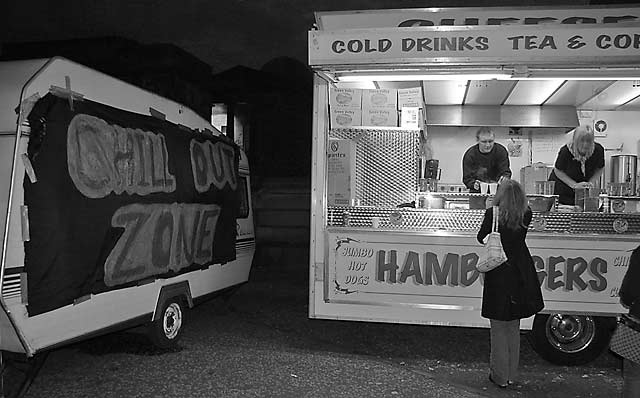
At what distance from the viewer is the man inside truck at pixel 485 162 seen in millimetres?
8669

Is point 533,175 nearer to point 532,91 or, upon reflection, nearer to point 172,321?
point 532,91

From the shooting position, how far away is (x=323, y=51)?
594 centimetres

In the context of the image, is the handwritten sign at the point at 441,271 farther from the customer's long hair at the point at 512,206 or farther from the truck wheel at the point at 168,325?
the truck wheel at the point at 168,325

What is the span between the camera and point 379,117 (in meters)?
7.17

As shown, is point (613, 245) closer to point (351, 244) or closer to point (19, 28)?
point (351, 244)

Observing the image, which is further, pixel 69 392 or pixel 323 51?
pixel 323 51

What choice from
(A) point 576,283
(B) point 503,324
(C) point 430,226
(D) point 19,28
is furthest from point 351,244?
(D) point 19,28

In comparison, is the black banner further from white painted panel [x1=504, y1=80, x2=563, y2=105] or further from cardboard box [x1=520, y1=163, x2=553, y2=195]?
cardboard box [x1=520, y1=163, x2=553, y2=195]

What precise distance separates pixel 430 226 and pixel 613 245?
5.71 ft

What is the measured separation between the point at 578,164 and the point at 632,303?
383 centimetres

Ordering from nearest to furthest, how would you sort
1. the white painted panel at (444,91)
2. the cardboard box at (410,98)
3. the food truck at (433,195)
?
1. the food truck at (433,195)
2. the cardboard box at (410,98)
3. the white painted panel at (444,91)

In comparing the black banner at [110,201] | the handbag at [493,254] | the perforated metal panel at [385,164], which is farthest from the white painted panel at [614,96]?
the black banner at [110,201]

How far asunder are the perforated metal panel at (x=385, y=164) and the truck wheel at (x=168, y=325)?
241 centimetres

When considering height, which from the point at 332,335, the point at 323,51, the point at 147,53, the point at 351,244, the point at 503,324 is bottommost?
the point at 332,335
